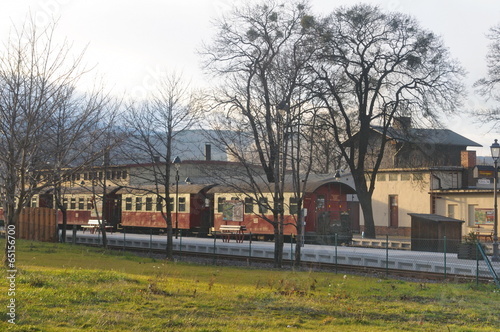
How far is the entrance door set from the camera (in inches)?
1855

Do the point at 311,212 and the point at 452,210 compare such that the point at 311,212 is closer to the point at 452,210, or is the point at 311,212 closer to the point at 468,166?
the point at 452,210

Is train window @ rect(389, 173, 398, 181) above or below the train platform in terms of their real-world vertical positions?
above

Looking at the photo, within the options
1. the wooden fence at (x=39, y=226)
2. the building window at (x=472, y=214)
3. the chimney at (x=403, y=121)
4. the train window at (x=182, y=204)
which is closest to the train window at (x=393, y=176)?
the chimney at (x=403, y=121)

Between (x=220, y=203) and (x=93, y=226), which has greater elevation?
(x=220, y=203)

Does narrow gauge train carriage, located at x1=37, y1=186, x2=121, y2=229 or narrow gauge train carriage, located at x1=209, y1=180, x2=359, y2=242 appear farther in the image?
narrow gauge train carriage, located at x1=37, y1=186, x2=121, y2=229

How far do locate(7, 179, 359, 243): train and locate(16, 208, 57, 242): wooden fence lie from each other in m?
2.69

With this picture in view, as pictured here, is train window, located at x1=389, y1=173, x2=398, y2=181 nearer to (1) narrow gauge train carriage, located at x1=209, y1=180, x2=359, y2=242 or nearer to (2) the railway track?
(1) narrow gauge train carriage, located at x1=209, y1=180, x2=359, y2=242

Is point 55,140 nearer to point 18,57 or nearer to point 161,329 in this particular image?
point 18,57

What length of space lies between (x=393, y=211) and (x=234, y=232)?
14929 mm

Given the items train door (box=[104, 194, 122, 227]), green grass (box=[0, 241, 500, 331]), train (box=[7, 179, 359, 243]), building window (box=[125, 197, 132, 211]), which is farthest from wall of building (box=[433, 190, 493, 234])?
green grass (box=[0, 241, 500, 331])

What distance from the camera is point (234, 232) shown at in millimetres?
36969

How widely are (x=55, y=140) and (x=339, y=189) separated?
18.5 meters

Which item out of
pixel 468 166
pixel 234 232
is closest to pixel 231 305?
pixel 234 232

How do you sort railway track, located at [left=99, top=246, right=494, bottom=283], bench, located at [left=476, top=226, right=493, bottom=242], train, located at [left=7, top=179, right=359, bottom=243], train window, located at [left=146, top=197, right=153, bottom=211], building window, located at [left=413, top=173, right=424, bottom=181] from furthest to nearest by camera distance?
building window, located at [left=413, top=173, right=424, bottom=181] < train window, located at [left=146, top=197, right=153, bottom=211] < bench, located at [left=476, top=226, right=493, bottom=242] < train, located at [left=7, top=179, right=359, bottom=243] < railway track, located at [left=99, top=246, right=494, bottom=283]
